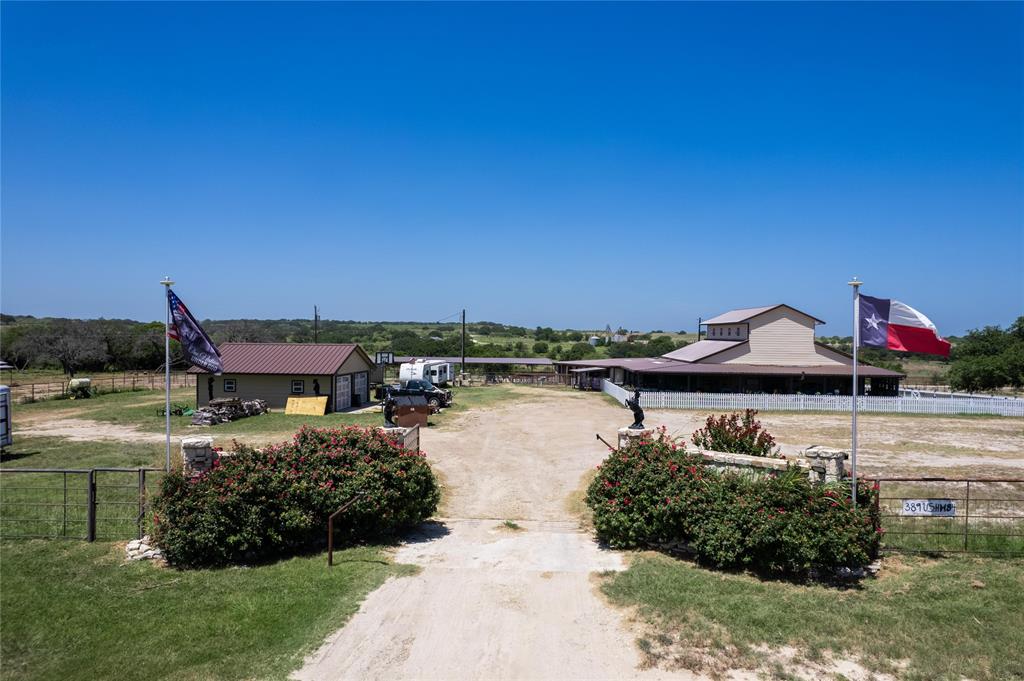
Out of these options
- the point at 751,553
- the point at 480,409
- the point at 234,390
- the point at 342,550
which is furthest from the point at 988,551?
the point at 234,390

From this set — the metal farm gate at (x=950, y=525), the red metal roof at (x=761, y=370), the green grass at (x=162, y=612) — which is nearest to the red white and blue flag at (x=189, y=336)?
the green grass at (x=162, y=612)

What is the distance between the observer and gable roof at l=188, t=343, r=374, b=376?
32750 mm

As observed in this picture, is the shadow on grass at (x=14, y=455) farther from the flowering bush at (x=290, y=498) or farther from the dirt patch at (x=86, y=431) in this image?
the flowering bush at (x=290, y=498)

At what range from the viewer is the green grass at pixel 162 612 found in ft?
22.2

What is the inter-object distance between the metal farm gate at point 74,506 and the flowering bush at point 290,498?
1.31 meters

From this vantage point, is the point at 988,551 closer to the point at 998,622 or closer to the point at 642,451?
the point at 998,622

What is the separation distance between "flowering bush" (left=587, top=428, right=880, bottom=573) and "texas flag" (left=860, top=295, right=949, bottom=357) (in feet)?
8.56

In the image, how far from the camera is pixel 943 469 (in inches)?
760

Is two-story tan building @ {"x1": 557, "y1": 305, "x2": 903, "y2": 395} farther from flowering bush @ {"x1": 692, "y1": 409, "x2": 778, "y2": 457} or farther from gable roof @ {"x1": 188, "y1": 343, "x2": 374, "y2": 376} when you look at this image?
flowering bush @ {"x1": 692, "y1": 409, "x2": 778, "y2": 457}

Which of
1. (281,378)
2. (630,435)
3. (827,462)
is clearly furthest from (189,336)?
(281,378)

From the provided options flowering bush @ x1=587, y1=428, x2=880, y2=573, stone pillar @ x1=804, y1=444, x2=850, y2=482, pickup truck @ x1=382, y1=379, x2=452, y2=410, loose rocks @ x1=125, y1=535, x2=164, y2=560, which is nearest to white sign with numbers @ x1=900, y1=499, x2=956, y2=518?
flowering bush @ x1=587, y1=428, x2=880, y2=573

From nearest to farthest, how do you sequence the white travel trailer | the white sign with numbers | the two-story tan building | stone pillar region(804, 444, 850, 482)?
the white sign with numbers → stone pillar region(804, 444, 850, 482) → the white travel trailer → the two-story tan building

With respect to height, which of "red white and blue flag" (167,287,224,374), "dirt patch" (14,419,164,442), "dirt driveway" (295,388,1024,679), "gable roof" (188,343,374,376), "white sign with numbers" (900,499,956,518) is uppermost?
"red white and blue flag" (167,287,224,374)

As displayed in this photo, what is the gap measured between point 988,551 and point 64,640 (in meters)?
14.1
